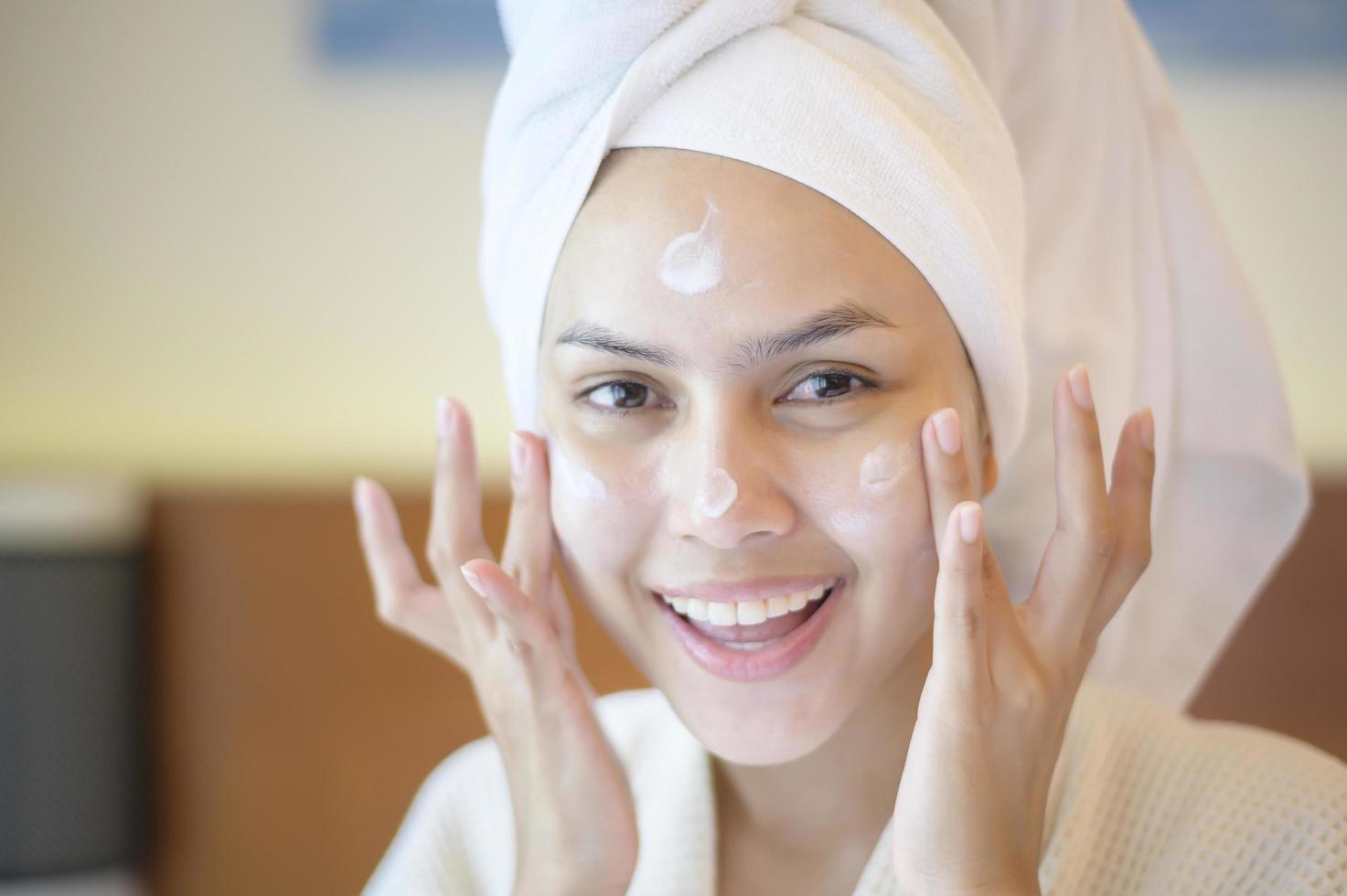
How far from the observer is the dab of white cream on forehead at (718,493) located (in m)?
0.80

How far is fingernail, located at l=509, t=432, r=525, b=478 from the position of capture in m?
0.94

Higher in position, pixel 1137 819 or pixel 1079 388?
pixel 1079 388

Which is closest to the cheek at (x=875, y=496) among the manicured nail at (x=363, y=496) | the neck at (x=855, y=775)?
the neck at (x=855, y=775)

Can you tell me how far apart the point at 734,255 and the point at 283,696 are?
3.78ft

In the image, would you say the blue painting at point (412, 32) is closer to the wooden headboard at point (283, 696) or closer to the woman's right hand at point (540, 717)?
the wooden headboard at point (283, 696)

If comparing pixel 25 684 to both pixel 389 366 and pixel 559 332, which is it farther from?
pixel 559 332

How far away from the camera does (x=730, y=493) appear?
31.6 inches

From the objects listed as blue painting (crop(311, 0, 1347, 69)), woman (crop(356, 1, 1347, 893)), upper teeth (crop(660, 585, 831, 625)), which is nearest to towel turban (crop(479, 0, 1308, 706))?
woman (crop(356, 1, 1347, 893))

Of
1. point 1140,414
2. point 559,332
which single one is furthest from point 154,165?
point 1140,414

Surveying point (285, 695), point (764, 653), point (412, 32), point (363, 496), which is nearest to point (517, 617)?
point (764, 653)

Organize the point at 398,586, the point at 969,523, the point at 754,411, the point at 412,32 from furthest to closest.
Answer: the point at 412,32, the point at 398,586, the point at 754,411, the point at 969,523

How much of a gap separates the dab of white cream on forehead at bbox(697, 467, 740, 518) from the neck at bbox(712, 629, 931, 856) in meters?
0.28

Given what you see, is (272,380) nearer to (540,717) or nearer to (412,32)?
(412,32)

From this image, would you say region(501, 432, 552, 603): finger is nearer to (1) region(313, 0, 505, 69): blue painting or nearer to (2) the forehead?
(2) the forehead
